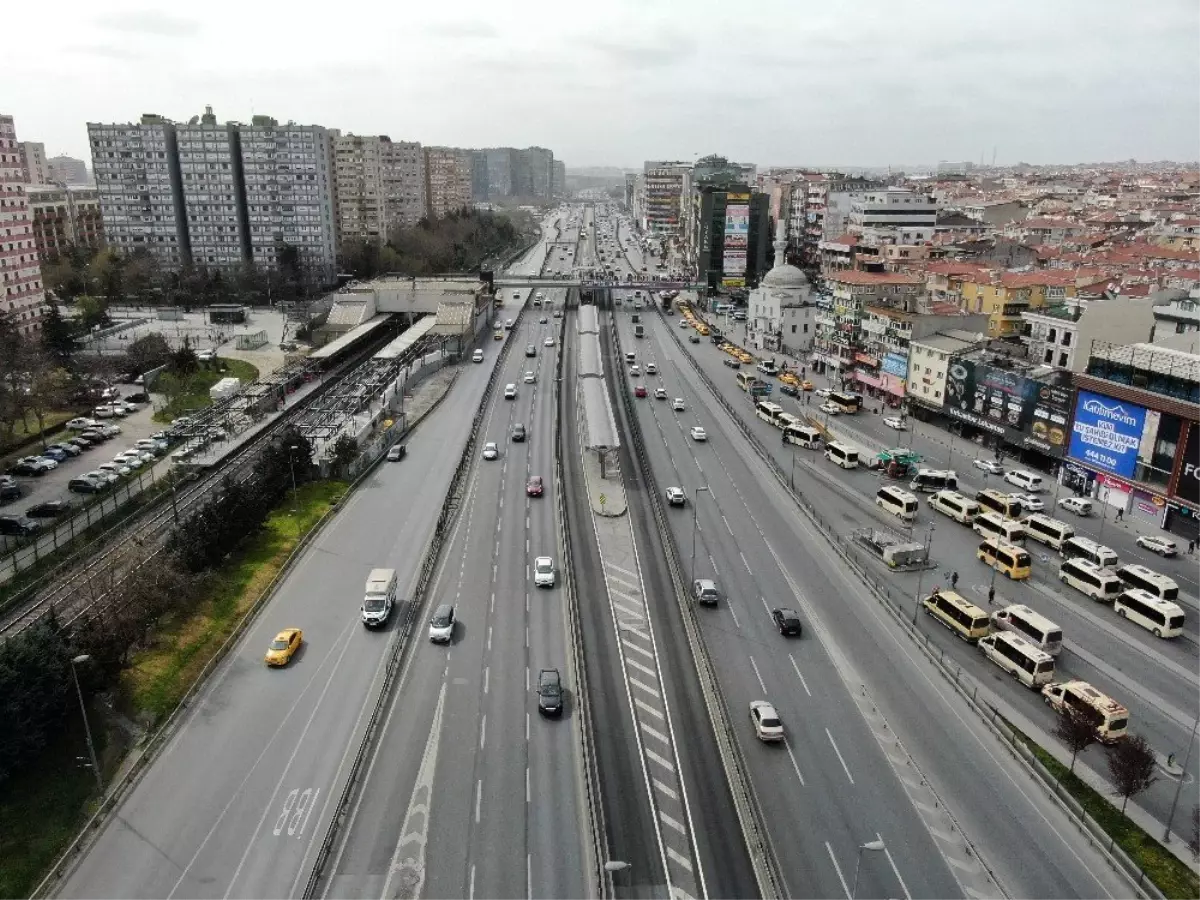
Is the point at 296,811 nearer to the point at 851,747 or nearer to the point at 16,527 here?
the point at 851,747

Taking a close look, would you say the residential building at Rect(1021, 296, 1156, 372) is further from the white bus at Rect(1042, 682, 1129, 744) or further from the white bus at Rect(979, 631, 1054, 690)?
the white bus at Rect(1042, 682, 1129, 744)

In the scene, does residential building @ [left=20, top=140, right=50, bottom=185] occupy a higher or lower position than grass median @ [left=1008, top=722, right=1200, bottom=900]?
higher

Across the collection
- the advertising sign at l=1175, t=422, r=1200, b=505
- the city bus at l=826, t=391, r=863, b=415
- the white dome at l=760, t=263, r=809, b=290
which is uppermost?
the white dome at l=760, t=263, r=809, b=290

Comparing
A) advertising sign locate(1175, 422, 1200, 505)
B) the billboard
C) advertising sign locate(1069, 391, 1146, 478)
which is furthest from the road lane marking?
the billboard

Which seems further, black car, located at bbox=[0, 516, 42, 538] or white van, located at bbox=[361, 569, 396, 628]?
black car, located at bbox=[0, 516, 42, 538]

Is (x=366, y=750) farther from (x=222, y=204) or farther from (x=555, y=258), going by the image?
(x=555, y=258)

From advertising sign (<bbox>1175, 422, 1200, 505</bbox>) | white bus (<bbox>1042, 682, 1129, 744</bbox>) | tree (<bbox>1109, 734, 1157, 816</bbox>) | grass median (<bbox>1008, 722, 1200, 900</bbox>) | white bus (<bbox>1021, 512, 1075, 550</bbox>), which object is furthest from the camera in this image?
advertising sign (<bbox>1175, 422, 1200, 505</bbox>)

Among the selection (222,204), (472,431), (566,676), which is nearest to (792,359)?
(472,431)
